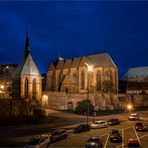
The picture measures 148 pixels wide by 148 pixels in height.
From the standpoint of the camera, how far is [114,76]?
101 m

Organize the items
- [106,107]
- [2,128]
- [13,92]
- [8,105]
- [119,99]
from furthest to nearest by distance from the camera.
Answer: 1. [119,99]
2. [106,107]
3. [13,92]
4. [8,105]
5. [2,128]

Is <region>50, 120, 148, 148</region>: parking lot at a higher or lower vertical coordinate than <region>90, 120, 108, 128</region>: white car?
lower

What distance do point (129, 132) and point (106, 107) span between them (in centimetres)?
4348

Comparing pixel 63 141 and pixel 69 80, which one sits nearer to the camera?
pixel 63 141

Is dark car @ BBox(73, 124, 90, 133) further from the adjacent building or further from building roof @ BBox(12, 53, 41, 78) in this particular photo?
the adjacent building

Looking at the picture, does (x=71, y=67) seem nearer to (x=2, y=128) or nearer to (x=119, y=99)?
(x=119, y=99)

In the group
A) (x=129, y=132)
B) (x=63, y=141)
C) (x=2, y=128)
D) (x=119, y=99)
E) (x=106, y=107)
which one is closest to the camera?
(x=63, y=141)

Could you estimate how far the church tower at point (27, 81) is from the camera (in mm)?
77688

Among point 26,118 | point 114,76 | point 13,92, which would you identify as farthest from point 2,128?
point 114,76

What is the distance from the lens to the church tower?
255 feet

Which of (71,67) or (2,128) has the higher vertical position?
(71,67)

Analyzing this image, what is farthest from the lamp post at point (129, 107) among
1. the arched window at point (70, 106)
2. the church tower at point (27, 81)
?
the church tower at point (27, 81)

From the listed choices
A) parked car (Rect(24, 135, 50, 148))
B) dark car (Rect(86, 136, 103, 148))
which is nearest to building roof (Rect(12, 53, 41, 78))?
parked car (Rect(24, 135, 50, 148))

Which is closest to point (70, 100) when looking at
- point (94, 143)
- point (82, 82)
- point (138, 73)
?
point (82, 82)
